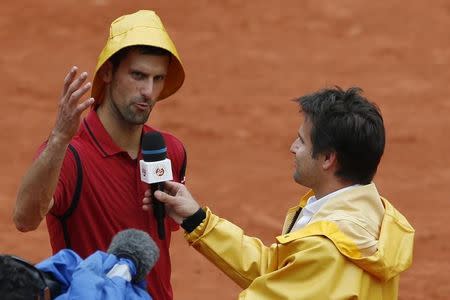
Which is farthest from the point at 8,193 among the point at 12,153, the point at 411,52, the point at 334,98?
the point at 334,98

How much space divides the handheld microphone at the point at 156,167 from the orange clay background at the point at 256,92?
4.31 metres

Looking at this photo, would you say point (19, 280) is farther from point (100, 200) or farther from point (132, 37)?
point (132, 37)

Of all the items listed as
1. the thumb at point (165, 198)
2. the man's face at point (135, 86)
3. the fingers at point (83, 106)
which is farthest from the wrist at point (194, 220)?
the man's face at point (135, 86)

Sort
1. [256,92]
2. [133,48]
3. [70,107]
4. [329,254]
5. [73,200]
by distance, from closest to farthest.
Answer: [329,254] < [70,107] < [73,200] < [133,48] < [256,92]

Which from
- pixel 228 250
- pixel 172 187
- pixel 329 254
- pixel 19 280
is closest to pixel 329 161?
pixel 329 254

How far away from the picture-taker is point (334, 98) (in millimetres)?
5230

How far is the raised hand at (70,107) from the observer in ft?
16.8

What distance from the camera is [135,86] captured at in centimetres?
595

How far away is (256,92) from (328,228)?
864cm

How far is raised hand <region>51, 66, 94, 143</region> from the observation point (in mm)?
5125

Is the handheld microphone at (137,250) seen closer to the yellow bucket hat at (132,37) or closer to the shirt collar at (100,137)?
the shirt collar at (100,137)

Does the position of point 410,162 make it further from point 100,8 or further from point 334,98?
point 334,98

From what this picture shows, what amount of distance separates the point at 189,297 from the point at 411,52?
5737 millimetres

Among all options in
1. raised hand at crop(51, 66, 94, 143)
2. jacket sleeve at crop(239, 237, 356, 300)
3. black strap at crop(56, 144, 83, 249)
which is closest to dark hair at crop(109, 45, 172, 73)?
black strap at crop(56, 144, 83, 249)
